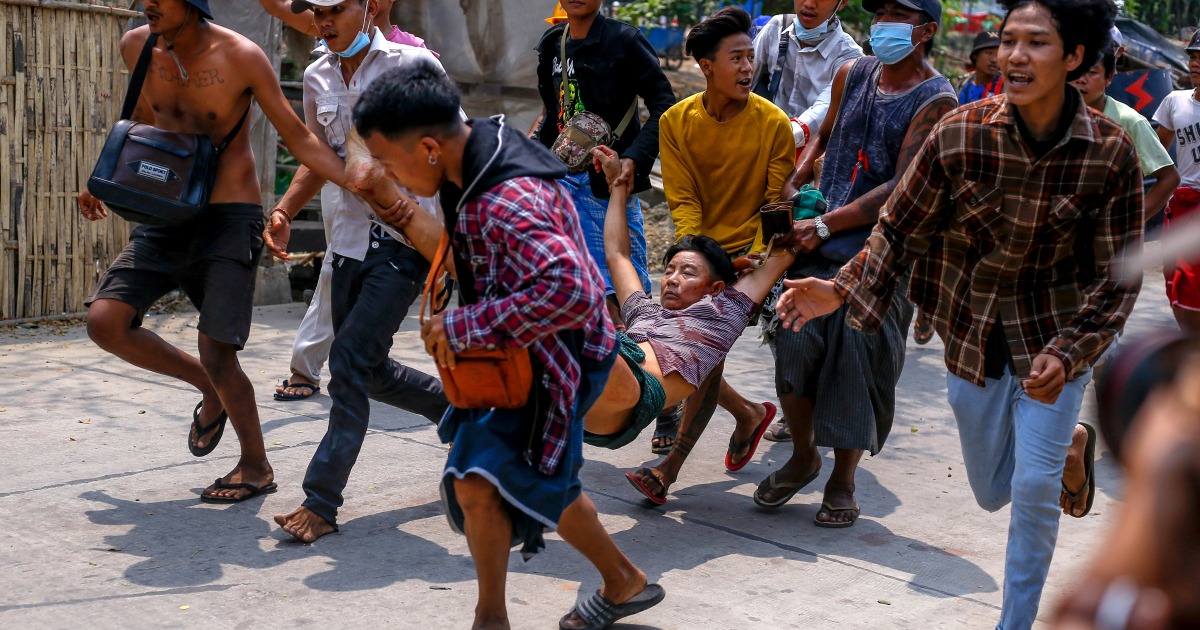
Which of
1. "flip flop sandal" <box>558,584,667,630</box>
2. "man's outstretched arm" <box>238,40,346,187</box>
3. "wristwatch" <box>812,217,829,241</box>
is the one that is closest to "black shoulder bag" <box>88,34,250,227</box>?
"man's outstretched arm" <box>238,40,346,187</box>

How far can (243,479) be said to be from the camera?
14.2 ft

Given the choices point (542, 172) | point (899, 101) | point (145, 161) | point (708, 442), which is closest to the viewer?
point (542, 172)

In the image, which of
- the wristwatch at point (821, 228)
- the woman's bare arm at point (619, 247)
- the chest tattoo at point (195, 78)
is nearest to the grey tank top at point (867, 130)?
the wristwatch at point (821, 228)

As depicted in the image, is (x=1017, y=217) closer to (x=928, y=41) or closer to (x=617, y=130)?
(x=928, y=41)

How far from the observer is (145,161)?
4.07 metres

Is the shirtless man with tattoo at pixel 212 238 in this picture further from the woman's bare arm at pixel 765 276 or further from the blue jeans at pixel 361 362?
the woman's bare arm at pixel 765 276

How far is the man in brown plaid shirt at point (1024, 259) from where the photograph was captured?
3070 mm

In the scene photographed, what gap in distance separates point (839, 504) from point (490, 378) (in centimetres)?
197

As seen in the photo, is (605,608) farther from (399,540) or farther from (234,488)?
(234,488)

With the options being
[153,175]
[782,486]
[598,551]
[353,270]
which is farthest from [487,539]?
[153,175]

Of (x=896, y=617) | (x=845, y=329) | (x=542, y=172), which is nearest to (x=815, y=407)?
(x=845, y=329)

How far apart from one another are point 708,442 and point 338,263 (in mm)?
2102

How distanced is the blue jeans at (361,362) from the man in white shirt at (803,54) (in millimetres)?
2313

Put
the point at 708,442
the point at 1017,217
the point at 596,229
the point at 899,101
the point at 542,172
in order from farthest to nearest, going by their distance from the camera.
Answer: the point at 708,442, the point at 596,229, the point at 899,101, the point at 1017,217, the point at 542,172
